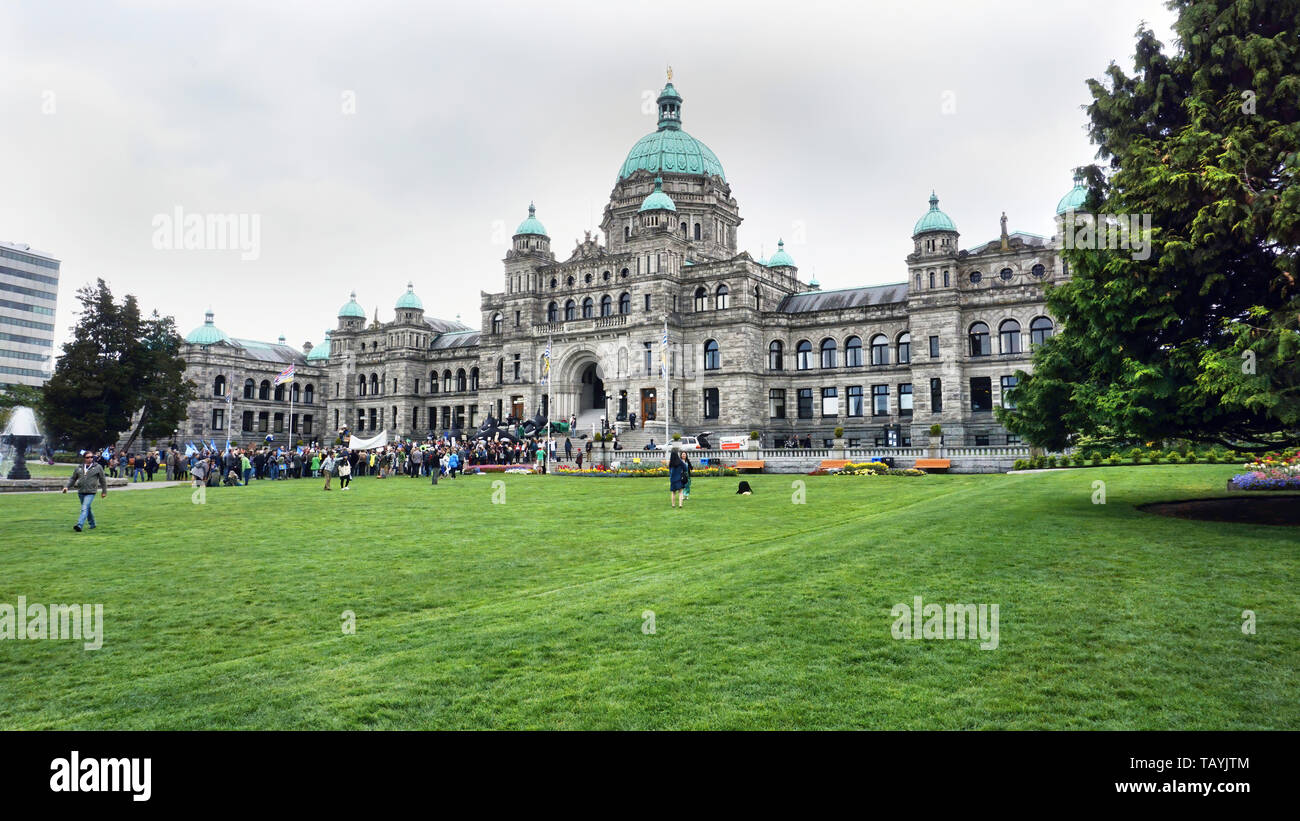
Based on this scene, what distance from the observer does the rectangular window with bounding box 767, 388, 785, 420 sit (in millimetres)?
61719

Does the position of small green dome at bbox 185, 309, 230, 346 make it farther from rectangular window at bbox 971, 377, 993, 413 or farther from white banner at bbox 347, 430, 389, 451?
rectangular window at bbox 971, 377, 993, 413

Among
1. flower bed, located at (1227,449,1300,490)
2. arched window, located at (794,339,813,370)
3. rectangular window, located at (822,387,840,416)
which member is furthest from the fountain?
rectangular window, located at (822,387,840,416)

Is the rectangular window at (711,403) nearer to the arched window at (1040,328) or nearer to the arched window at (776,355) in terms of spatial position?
the arched window at (776,355)

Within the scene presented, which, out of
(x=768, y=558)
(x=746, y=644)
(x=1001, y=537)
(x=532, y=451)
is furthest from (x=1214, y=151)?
(x=532, y=451)

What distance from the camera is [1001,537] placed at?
45.6ft

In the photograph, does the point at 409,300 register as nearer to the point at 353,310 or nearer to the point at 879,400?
the point at 353,310

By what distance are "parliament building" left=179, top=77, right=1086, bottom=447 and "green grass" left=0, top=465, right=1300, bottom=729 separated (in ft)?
121

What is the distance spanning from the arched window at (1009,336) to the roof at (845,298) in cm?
812

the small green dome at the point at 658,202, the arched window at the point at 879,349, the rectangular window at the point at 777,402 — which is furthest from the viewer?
the rectangular window at the point at 777,402

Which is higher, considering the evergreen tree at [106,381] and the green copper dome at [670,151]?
the green copper dome at [670,151]

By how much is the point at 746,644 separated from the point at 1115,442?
45.3ft

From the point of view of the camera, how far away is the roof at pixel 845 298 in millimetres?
60688

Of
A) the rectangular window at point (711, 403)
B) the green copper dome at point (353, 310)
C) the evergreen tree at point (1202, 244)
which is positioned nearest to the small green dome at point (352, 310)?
the green copper dome at point (353, 310)

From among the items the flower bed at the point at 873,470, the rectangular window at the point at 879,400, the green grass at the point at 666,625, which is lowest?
the green grass at the point at 666,625
